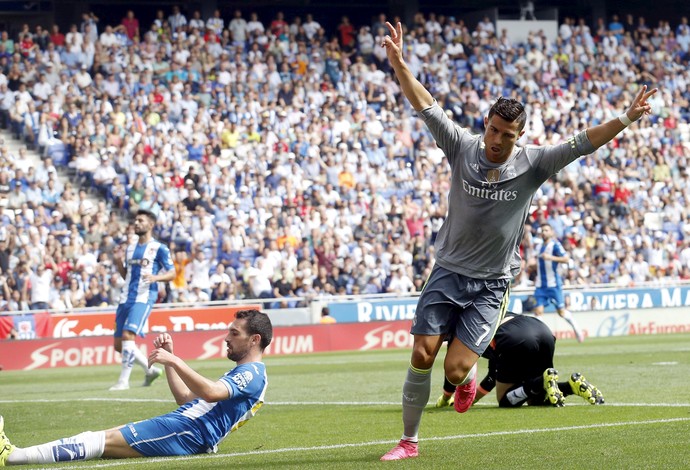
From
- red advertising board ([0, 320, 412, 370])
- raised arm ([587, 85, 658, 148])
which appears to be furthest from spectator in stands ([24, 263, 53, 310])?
raised arm ([587, 85, 658, 148])

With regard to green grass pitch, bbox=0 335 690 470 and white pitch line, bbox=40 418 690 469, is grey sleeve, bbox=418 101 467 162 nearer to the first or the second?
green grass pitch, bbox=0 335 690 470

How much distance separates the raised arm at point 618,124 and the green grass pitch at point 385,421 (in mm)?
2055

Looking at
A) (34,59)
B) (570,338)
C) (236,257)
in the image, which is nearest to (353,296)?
(236,257)

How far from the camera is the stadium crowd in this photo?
1131 inches

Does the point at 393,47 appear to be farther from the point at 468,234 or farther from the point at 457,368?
the point at 457,368

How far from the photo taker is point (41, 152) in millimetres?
30672

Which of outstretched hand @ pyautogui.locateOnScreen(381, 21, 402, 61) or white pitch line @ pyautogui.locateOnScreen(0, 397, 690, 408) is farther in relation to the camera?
white pitch line @ pyautogui.locateOnScreen(0, 397, 690, 408)

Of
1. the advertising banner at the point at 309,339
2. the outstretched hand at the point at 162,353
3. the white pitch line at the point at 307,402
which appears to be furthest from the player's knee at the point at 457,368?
the advertising banner at the point at 309,339

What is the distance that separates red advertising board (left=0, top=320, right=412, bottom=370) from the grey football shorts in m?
16.7

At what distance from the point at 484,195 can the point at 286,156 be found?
78.9ft

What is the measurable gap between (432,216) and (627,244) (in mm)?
5548

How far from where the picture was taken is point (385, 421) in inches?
458

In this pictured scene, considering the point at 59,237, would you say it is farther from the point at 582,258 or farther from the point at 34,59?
the point at 582,258

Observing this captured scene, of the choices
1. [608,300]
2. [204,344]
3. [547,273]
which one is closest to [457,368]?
[547,273]
